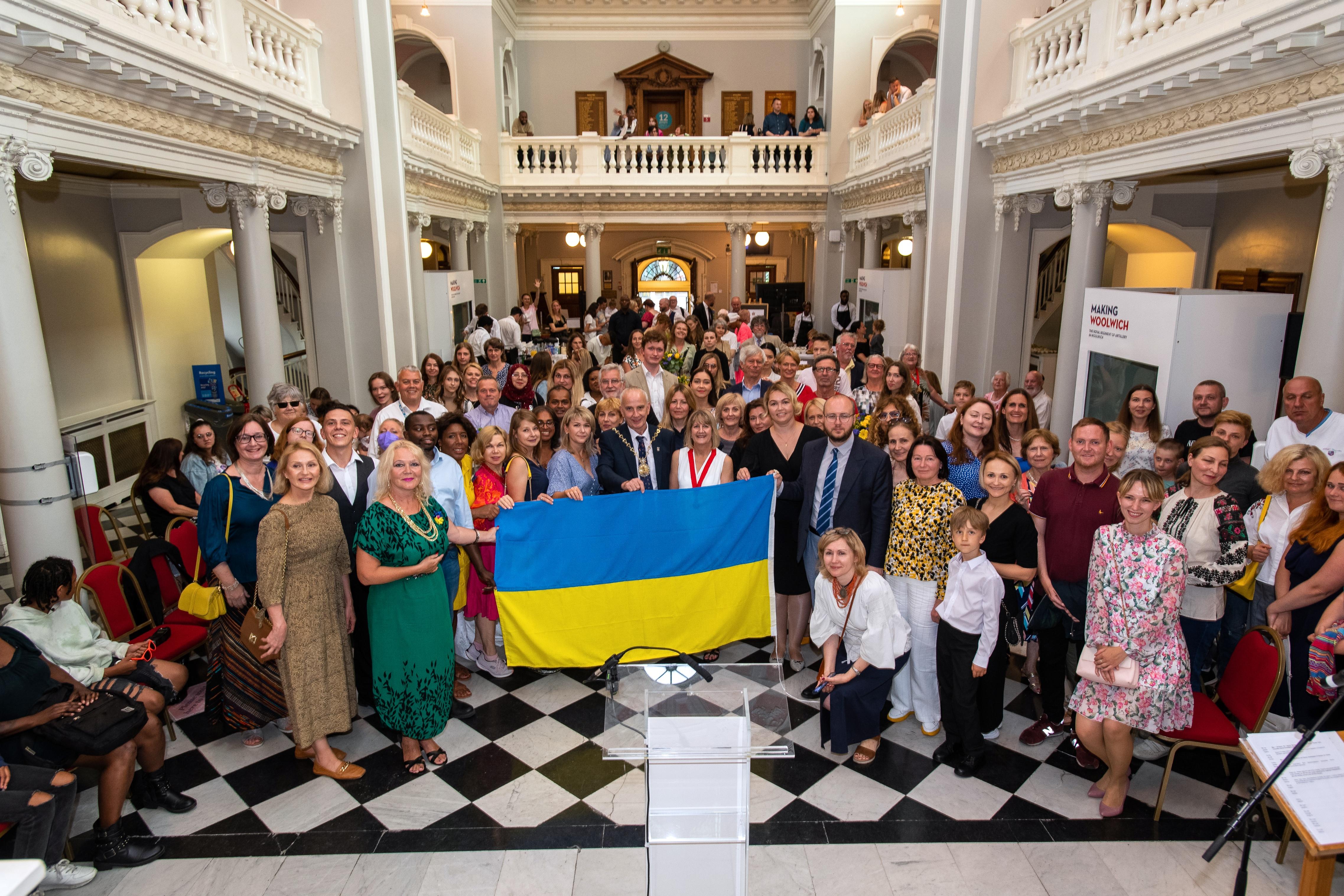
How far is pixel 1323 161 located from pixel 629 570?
518 centimetres

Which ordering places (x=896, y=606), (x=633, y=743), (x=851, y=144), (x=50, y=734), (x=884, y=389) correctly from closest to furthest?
(x=633, y=743) < (x=50, y=734) < (x=896, y=606) < (x=884, y=389) < (x=851, y=144)

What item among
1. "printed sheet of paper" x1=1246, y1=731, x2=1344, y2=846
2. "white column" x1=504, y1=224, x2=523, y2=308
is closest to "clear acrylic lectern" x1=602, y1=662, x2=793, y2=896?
"printed sheet of paper" x1=1246, y1=731, x2=1344, y2=846

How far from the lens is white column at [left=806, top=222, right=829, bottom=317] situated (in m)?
17.4

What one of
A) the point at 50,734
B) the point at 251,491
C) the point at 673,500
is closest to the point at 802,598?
the point at 673,500

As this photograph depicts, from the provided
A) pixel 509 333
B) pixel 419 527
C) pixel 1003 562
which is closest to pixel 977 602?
pixel 1003 562

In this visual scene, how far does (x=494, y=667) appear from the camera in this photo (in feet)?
18.1

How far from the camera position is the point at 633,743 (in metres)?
2.77

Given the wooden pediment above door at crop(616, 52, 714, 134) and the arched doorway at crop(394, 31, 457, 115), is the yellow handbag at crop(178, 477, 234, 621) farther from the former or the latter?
the wooden pediment above door at crop(616, 52, 714, 134)

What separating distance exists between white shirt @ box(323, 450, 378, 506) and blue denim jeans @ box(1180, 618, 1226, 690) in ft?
15.7

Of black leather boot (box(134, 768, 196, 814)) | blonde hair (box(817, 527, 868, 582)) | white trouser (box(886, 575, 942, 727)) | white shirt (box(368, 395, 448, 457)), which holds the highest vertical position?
white shirt (box(368, 395, 448, 457))

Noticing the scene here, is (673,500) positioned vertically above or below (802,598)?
above

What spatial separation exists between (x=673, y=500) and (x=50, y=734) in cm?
337

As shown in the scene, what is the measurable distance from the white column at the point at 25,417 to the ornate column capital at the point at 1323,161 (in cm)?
795

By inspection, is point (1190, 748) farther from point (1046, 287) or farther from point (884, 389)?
point (1046, 287)
